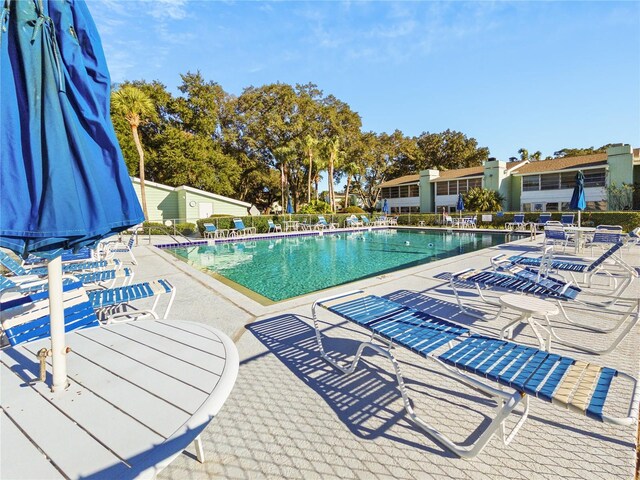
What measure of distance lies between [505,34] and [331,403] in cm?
1292

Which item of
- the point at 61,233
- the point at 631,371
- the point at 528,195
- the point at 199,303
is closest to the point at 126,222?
the point at 61,233

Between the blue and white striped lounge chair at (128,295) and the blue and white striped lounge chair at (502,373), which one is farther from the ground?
the blue and white striped lounge chair at (128,295)

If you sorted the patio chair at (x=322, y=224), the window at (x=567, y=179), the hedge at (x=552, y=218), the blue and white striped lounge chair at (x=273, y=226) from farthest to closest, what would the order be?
the window at (x=567, y=179), the patio chair at (x=322, y=224), the blue and white striped lounge chair at (x=273, y=226), the hedge at (x=552, y=218)

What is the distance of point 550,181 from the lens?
86.8 feet

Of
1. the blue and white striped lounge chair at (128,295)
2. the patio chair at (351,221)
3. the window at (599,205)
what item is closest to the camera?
the blue and white striped lounge chair at (128,295)

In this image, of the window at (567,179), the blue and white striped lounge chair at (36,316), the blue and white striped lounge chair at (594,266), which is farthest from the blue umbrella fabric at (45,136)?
the window at (567,179)

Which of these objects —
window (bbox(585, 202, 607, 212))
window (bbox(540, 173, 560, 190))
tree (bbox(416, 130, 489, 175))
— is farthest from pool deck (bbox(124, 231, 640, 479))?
tree (bbox(416, 130, 489, 175))

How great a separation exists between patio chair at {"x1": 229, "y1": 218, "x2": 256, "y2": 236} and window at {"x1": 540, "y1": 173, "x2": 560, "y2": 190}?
81.5 ft

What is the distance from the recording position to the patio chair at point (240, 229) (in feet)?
63.7

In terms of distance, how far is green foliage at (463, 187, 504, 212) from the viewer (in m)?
25.5

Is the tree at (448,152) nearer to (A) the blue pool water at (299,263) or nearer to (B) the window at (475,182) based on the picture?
(B) the window at (475,182)

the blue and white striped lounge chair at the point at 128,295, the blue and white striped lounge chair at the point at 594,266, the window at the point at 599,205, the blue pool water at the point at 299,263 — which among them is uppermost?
the window at the point at 599,205

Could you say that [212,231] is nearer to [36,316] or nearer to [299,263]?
[299,263]

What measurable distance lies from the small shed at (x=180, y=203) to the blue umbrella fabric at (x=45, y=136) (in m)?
22.8
